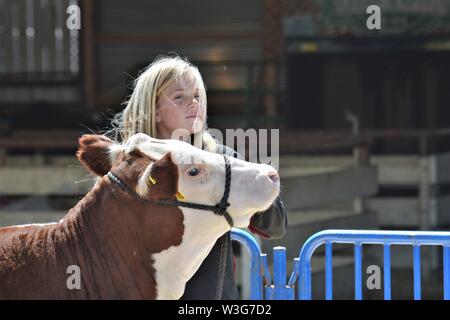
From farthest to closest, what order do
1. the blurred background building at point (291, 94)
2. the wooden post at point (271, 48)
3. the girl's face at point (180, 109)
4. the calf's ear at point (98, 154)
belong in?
the wooden post at point (271, 48) → the blurred background building at point (291, 94) → the girl's face at point (180, 109) → the calf's ear at point (98, 154)

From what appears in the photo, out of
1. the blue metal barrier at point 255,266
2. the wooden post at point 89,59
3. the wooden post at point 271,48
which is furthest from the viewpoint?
the wooden post at point 89,59

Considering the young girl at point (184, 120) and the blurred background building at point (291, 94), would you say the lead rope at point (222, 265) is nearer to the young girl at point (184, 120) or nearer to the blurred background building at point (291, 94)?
the young girl at point (184, 120)

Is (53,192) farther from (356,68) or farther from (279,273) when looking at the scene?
(279,273)

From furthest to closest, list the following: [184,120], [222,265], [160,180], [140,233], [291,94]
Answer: [291,94], [184,120], [222,265], [140,233], [160,180]

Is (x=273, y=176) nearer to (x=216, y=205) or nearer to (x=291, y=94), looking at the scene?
(x=216, y=205)

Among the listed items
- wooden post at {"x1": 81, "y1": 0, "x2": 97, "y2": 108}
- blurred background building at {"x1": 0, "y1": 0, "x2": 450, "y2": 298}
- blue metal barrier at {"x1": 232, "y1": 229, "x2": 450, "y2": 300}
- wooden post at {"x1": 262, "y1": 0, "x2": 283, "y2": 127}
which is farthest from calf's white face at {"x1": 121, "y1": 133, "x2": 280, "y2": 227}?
wooden post at {"x1": 81, "y1": 0, "x2": 97, "y2": 108}

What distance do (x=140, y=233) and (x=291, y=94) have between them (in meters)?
8.12

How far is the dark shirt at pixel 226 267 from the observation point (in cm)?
325

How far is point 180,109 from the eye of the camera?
133 inches

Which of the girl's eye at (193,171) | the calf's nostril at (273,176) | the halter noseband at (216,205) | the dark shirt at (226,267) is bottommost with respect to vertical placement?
the dark shirt at (226,267)

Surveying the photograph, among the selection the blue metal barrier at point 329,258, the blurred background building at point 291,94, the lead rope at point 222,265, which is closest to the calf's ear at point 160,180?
the lead rope at point 222,265

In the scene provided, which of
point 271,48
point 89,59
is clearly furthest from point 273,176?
point 89,59

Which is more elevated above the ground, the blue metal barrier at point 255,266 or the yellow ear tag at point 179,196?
the yellow ear tag at point 179,196
